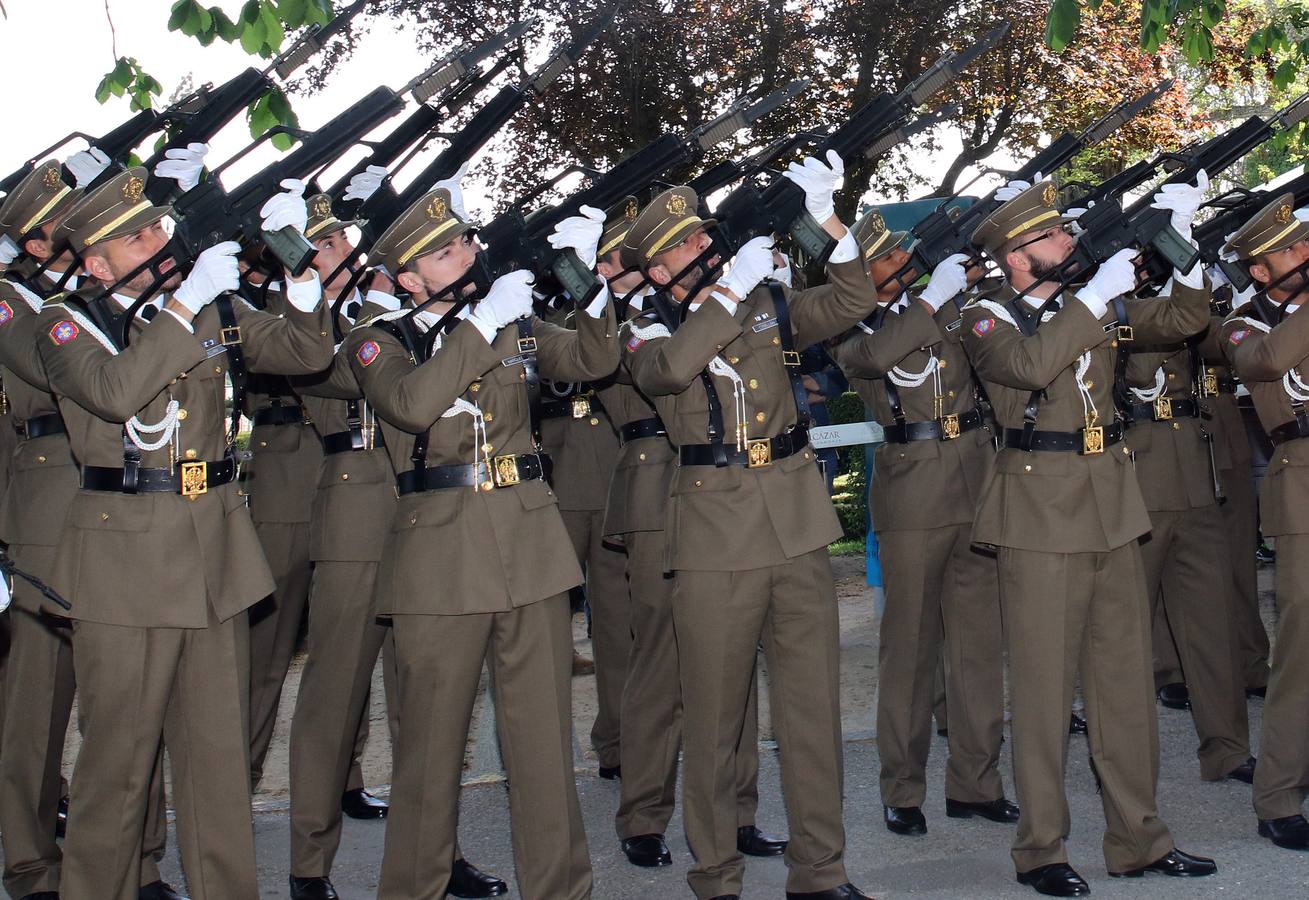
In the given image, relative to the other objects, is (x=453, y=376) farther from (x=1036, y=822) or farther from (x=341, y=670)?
(x=1036, y=822)

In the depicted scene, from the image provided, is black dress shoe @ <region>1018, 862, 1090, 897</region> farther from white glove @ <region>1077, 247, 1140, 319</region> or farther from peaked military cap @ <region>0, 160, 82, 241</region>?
peaked military cap @ <region>0, 160, 82, 241</region>

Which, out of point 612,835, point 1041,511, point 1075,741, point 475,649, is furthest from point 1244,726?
A: point 475,649

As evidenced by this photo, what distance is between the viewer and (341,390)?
4.95 meters

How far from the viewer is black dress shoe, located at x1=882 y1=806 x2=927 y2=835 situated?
5270 mm

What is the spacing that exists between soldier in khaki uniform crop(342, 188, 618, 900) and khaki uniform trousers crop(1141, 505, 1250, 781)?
2528mm

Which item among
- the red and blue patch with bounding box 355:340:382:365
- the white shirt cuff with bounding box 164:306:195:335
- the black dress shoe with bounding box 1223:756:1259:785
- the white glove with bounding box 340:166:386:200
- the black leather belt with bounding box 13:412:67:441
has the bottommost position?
the black dress shoe with bounding box 1223:756:1259:785

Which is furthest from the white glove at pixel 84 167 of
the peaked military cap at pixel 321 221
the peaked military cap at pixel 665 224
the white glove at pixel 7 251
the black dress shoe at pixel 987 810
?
the black dress shoe at pixel 987 810

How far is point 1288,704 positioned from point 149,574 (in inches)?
143

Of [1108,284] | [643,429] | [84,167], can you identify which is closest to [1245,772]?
[1108,284]

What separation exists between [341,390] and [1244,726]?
3510mm

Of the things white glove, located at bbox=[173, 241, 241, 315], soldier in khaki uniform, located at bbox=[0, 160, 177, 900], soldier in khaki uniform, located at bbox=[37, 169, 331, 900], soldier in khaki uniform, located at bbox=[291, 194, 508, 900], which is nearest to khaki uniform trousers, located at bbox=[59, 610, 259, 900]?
soldier in khaki uniform, located at bbox=[37, 169, 331, 900]

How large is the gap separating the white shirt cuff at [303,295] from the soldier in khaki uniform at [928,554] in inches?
77.3

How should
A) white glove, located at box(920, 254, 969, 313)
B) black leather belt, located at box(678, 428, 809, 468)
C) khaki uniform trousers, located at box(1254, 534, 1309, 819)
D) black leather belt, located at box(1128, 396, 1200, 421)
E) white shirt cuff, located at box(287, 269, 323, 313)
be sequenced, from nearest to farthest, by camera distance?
white shirt cuff, located at box(287, 269, 323, 313), black leather belt, located at box(678, 428, 809, 468), khaki uniform trousers, located at box(1254, 534, 1309, 819), white glove, located at box(920, 254, 969, 313), black leather belt, located at box(1128, 396, 1200, 421)

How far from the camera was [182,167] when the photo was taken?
16.0ft
